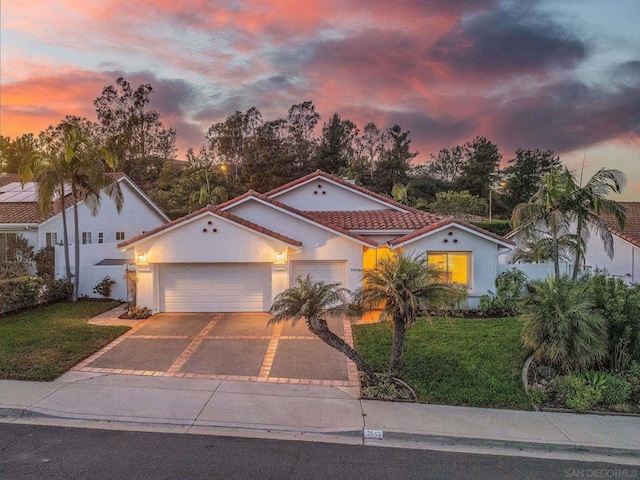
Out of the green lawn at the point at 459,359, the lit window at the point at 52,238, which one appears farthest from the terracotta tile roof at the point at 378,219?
the lit window at the point at 52,238

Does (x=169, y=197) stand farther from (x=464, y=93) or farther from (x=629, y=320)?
(x=629, y=320)

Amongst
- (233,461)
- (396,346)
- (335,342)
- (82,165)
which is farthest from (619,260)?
(82,165)

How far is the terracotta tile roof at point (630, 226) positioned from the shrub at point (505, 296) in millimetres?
6827

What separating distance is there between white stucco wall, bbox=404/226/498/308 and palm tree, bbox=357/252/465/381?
684cm

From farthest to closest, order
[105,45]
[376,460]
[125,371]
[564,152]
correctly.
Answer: [564,152]
[105,45]
[125,371]
[376,460]

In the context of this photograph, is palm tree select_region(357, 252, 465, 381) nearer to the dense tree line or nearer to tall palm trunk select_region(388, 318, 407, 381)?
A: tall palm trunk select_region(388, 318, 407, 381)

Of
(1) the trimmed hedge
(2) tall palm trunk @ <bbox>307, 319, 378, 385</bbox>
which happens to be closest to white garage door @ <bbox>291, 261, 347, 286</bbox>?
(2) tall palm trunk @ <bbox>307, 319, 378, 385</bbox>

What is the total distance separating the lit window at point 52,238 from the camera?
18016 mm

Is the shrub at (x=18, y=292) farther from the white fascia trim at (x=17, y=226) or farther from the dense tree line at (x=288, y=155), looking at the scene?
the dense tree line at (x=288, y=155)

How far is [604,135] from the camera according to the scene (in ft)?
65.9

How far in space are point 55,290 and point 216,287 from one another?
21.5 feet

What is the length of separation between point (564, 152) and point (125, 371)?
1004 inches

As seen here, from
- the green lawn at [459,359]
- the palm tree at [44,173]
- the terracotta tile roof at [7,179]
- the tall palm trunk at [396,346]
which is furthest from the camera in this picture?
the terracotta tile roof at [7,179]

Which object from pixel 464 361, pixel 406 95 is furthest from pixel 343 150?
pixel 464 361
